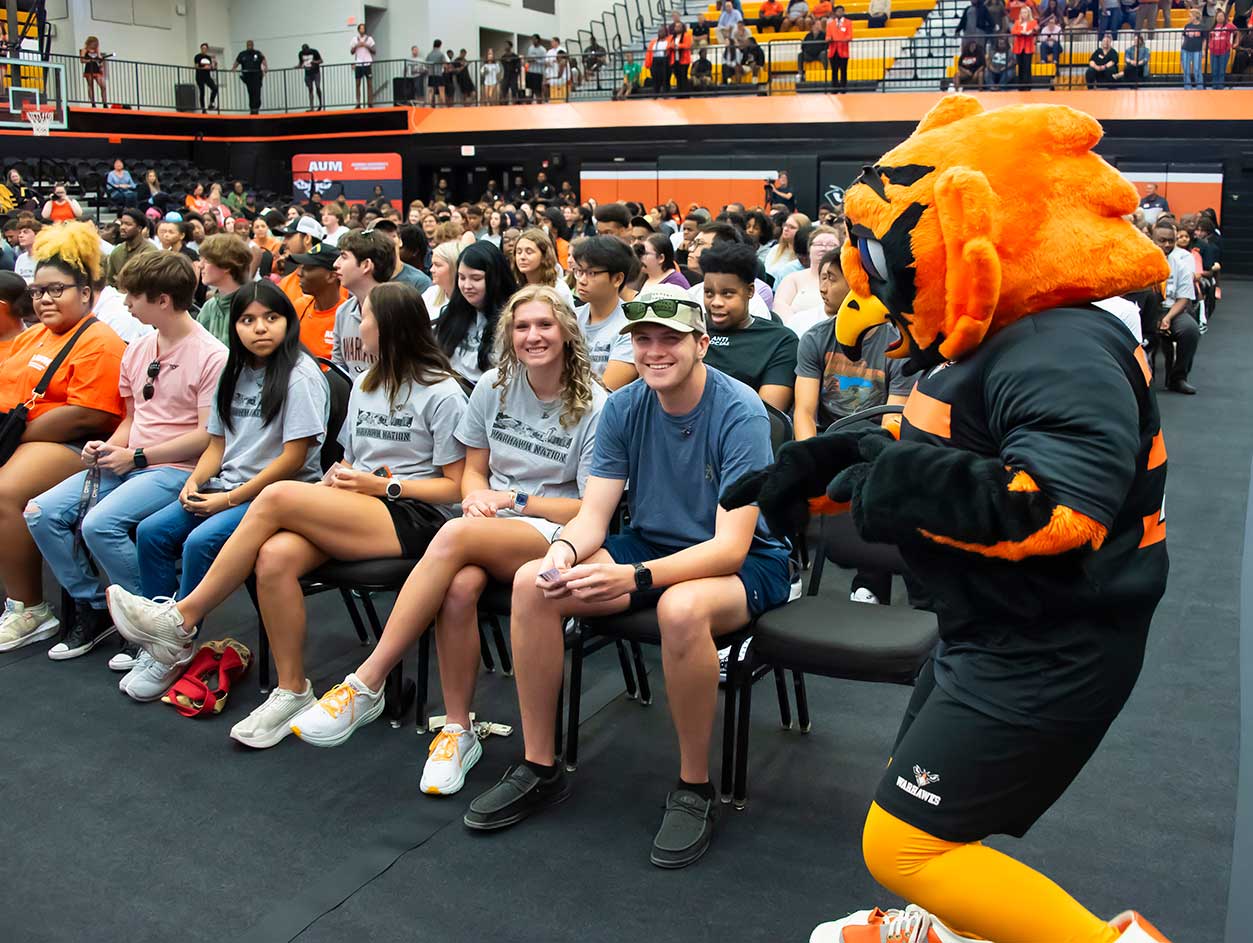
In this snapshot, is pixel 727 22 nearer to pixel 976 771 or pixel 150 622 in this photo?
pixel 150 622

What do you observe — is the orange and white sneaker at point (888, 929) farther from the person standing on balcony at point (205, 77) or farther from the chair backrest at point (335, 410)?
the person standing on balcony at point (205, 77)

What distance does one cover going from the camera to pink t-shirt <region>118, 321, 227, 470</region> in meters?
4.06

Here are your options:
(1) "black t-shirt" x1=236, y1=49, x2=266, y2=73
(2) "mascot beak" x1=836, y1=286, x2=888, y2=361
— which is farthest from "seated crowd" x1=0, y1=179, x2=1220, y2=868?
(1) "black t-shirt" x1=236, y1=49, x2=266, y2=73

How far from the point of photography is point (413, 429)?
362 centimetres

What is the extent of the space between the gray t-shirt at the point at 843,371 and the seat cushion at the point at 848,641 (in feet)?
4.76

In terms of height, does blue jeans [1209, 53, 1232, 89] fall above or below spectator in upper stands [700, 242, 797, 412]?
above

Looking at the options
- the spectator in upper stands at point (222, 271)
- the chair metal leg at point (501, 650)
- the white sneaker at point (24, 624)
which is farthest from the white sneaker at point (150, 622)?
the spectator in upper stands at point (222, 271)

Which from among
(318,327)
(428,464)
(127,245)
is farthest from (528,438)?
(127,245)

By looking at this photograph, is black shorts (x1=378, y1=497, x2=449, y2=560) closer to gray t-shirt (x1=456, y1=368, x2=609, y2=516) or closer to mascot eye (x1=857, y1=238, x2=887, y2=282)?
gray t-shirt (x1=456, y1=368, x2=609, y2=516)

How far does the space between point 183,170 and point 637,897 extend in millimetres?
20956

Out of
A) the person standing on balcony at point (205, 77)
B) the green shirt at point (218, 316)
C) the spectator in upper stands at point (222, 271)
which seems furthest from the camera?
the person standing on balcony at point (205, 77)

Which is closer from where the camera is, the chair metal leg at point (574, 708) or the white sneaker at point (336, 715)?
the chair metal leg at point (574, 708)

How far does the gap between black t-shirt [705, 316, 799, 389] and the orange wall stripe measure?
8.83ft

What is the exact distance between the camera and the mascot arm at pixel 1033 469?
1503 millimetres
